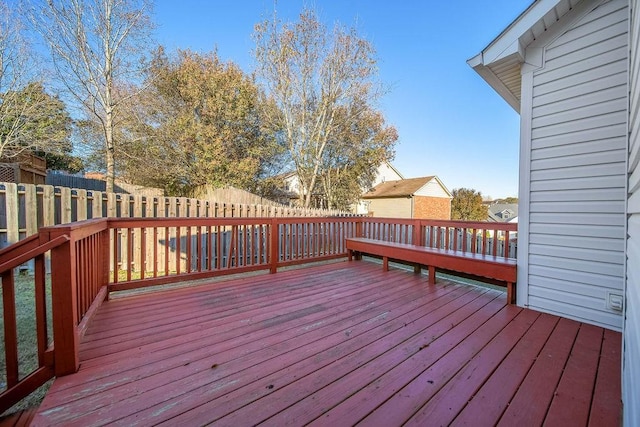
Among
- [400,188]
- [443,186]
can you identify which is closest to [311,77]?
[400,188]

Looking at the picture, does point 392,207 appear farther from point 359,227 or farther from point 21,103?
point 21,103

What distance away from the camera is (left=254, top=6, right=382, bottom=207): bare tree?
9.55 metres

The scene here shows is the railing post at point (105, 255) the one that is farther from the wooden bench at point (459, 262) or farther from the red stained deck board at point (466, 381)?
the wooden bench at point (459, 262)

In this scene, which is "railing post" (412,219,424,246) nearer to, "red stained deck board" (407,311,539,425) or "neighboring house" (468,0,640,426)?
"neighboring house" (468,0,640,426)

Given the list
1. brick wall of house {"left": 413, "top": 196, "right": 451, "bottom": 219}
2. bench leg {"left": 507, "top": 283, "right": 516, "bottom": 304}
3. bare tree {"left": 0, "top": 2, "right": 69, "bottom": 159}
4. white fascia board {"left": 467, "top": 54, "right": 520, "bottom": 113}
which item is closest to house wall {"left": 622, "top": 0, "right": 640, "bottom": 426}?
bench leg {"left": 507, "top": 283, "right": 516, "bottom": 304}

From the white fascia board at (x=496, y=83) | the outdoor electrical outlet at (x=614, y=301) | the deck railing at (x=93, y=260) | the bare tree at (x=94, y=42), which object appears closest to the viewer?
the deck railing at (x=93, y=260)

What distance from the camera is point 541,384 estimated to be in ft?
5.46

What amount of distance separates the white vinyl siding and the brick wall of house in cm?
23

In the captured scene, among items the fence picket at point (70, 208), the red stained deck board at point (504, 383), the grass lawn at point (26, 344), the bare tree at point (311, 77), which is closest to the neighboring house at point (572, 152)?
the red stained deck board at point (504, 383)

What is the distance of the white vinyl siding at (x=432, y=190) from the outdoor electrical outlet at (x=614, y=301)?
1669 cm

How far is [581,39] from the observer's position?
263cm

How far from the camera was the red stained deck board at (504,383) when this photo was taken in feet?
4.58

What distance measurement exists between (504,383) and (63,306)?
270 cm

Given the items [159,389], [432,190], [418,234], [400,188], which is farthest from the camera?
[400,188]
